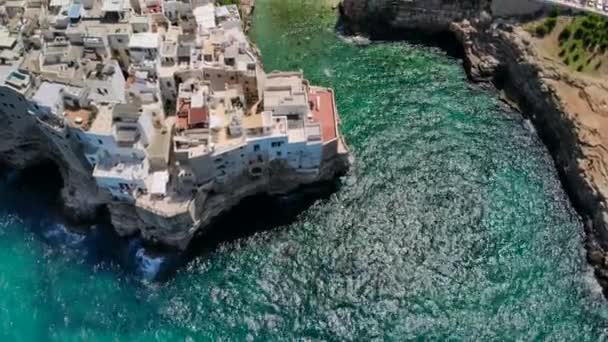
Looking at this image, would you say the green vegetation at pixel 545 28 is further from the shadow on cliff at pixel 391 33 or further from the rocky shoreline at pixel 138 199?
the rocky shoreline at pixel 138 199

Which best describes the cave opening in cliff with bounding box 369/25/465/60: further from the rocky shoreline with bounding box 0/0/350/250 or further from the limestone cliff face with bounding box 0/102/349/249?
the limestone cliff face with bounding box 0/102/349/249

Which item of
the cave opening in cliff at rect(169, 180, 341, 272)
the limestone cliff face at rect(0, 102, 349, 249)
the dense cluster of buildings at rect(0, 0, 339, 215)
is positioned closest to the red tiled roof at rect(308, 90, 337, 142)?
the dense cluster of buildings at rect(0, 0, 339, 215)

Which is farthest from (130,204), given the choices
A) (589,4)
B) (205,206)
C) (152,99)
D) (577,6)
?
(589,4)

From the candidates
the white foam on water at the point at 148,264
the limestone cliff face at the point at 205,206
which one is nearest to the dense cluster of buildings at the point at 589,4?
the limestone cliff face at the point at 205,206

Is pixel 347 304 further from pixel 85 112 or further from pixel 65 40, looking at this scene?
pixel 65 40

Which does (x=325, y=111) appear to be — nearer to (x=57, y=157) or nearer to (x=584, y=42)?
(x=57, y=157)
